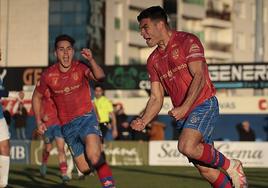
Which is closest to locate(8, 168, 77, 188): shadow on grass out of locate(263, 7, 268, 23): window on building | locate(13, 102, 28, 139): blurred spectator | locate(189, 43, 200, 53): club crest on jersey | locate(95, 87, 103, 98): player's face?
locate(95, 87, 103, 98): player's face

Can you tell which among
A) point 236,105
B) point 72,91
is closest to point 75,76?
point 72,91

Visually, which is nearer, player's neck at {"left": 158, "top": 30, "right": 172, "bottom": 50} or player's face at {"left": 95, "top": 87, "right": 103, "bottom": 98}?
player's neck at {"left": 158, "top": 30, "right": 172, "bottom": 50}

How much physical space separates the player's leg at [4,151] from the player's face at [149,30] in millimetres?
2936

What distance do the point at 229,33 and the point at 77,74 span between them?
82.5 meters

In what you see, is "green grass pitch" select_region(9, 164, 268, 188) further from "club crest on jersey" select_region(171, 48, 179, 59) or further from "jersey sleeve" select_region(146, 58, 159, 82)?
"club crest on jersey" select_region(171, 48, 179, 59)

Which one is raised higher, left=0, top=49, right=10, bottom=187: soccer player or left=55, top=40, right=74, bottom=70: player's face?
left=55, top=40, right=74, bottom=70: player's face

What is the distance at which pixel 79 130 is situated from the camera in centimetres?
1310

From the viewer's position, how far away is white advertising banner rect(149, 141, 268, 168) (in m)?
28.0

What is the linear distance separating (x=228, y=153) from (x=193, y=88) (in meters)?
18.5

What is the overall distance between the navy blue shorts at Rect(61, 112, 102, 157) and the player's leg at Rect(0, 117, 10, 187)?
1136 millimetres

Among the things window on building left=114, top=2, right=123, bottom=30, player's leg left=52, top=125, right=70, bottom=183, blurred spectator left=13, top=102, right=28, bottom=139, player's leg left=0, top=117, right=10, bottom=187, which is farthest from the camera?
window on building left=114, top=2, right=123, bottom=30

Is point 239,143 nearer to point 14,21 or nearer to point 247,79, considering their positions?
point 247,79

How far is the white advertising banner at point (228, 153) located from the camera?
27984 mm

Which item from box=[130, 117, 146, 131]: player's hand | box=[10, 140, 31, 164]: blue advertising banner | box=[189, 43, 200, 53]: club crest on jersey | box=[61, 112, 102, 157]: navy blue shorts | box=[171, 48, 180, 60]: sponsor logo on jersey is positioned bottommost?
box=[10, 140, 31, 164]: blue advertising banner
